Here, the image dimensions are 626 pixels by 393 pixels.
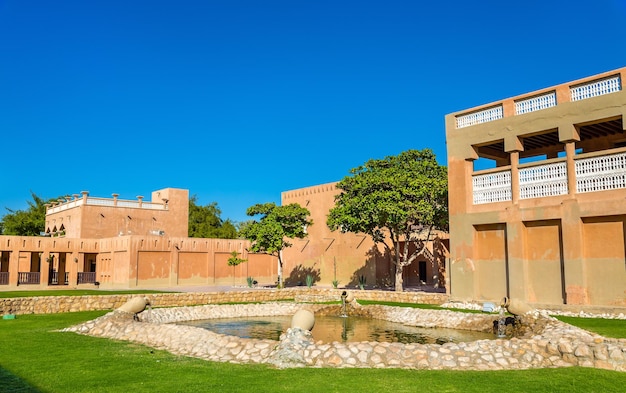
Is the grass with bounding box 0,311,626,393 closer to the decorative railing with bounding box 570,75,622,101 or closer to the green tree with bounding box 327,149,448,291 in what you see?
the decorative railing with bounding box 570,75,622,101

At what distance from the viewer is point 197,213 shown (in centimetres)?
7031

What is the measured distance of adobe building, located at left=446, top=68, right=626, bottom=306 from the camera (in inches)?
696

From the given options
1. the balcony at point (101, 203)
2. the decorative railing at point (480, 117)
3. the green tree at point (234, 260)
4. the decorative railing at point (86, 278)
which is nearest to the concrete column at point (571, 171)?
the decorative railing at point (480, 117)

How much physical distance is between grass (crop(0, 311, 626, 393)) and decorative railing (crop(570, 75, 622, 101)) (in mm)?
12257

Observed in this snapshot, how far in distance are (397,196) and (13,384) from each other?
2156cm

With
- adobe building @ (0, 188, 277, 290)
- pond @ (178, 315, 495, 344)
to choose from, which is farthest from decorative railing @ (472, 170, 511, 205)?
adobe building @ (0, 188, 277, 290)

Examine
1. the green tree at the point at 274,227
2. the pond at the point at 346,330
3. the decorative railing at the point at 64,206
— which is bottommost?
the pond at the point at 346,330

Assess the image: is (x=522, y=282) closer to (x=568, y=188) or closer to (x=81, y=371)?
(x=568, y=188)

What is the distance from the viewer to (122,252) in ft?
129

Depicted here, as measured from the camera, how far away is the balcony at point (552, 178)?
1750cm

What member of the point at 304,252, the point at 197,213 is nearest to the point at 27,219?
the point at 197,213

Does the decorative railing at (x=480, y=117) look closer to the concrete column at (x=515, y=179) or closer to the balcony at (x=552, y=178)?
the concrete column at (x=515, y=179)

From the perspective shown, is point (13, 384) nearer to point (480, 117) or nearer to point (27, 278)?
point (480, 117)

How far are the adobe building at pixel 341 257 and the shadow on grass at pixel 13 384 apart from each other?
90.5ft
